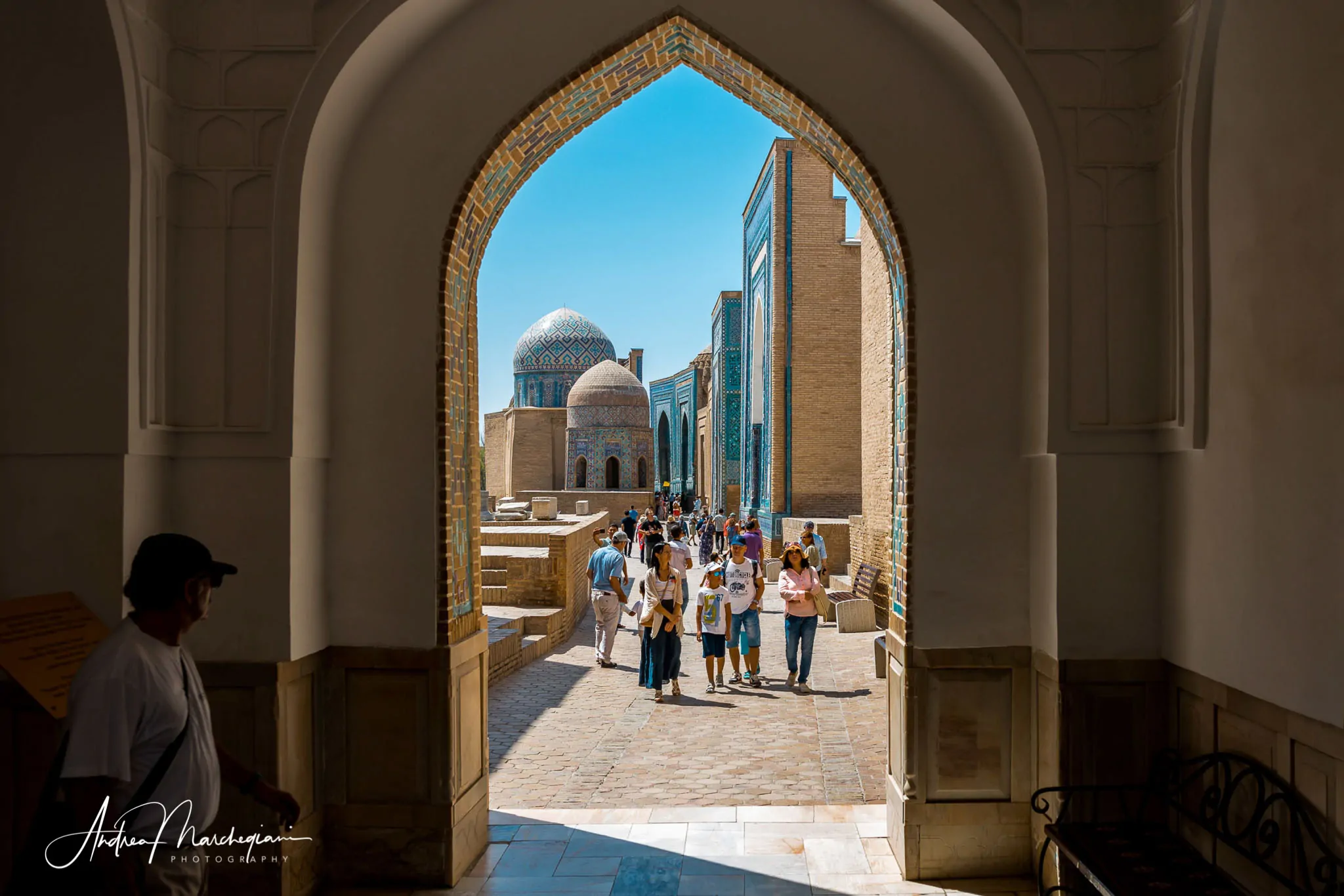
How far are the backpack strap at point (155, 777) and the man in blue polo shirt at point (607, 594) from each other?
23.1 feet

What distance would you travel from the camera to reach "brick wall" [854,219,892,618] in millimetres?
12141

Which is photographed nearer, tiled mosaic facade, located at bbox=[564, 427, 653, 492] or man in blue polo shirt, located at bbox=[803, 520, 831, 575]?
man in blue polo shirt, located at bbox=[803, 520, 831, 575]

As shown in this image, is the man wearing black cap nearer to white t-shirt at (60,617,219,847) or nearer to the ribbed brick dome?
white t-shirt at (60,617,219,847)

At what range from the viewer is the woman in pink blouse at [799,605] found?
8.27 m

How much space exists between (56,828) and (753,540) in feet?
28.3

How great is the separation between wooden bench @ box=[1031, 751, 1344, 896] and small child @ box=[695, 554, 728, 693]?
175 inches

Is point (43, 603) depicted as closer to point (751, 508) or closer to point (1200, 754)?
point (1200, 754)

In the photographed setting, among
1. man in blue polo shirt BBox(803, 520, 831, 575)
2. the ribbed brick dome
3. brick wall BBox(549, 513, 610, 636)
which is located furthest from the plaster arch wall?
the ribbed brick dome

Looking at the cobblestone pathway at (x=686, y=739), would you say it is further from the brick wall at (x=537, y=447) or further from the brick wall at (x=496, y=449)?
the brick wall at (x=496, y=449)

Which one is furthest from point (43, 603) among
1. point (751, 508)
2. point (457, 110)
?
point (751, 508)

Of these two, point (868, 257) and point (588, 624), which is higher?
point (868, 257)

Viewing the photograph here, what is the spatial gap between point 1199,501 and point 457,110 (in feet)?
12.0

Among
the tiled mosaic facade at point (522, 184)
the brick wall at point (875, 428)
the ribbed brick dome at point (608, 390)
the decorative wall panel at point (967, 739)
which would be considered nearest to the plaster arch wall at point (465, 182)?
the tiled mosaic facade at point (522, 184)

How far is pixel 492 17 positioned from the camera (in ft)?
14.9
